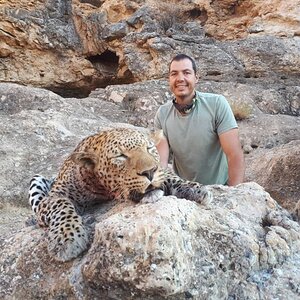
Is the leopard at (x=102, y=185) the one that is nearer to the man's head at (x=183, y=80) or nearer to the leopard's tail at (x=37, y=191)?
the leopard's tail at (x=37, y=191)

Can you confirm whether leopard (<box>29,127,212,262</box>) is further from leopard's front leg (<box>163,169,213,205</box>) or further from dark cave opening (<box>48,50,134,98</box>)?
dark cave opening (<box>48,50,134,98</box>)

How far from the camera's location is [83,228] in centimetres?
275

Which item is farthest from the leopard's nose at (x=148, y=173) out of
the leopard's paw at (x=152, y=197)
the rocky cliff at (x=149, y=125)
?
the rocky cliff at (x=149, y=125)

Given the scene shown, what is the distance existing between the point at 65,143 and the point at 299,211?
17.4ft

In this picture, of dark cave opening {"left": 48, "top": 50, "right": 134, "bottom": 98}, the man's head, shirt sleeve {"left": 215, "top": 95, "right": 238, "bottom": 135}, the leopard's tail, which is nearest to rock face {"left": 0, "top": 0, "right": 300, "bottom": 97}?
dark cave opening {"left": 48, "top": 50, "right": 134, "bottom": 98}

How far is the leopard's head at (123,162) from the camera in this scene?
114 inches

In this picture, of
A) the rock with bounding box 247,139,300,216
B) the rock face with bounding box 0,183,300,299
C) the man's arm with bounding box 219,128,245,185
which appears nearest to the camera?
the rock face with bounding box 0,183,300,299

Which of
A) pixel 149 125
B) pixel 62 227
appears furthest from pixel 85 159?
pixel 149 125

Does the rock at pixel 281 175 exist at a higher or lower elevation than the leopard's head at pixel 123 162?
lower

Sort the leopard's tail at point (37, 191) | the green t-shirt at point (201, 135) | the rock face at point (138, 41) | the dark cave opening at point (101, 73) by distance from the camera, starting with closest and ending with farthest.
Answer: the leopard's tail at point (37, 191) < the green t-shirt at point (201, 135) < the rock face at point (138, 41) < the dark cave opening at point (101, 73)

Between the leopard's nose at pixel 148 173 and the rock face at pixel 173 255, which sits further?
the leopard's nose at pixel 148 173

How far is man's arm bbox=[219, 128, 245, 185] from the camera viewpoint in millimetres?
4402

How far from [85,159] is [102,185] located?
20 cm

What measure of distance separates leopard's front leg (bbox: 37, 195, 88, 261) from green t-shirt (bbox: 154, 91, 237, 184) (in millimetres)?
1656
